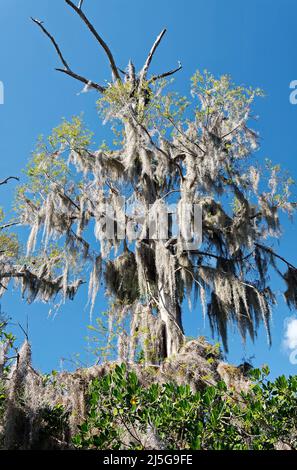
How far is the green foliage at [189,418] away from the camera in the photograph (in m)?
3.93

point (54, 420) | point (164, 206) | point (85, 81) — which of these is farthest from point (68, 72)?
point (54, 420)

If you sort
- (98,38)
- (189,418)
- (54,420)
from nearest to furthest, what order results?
(189,418) < (54,420) < (98,38)

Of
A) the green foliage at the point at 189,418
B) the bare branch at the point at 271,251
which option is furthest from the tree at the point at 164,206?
the green foliage at the point at 189,418

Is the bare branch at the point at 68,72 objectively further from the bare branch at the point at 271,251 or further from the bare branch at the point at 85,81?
the bare branch at the point at 271,251

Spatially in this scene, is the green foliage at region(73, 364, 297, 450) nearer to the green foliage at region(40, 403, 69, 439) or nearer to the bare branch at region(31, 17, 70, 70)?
Answer: the green foliage at region(40, 403, 69, 439)

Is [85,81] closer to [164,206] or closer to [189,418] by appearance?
[164,206]

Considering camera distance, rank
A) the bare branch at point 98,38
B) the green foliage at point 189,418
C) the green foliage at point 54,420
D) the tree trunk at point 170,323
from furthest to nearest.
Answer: the bare branch at point 98,38 → the tree trunk at point 170,323 → the green foliage at point 54,420 → the green foliage at point 189,418

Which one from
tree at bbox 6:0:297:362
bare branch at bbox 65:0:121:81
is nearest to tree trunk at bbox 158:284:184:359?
tree at bbox 6:0:297:362

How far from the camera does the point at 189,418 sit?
3996mm

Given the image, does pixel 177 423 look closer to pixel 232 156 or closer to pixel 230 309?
pixel 230 309

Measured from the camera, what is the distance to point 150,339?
8.21 metres

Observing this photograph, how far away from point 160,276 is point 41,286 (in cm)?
377

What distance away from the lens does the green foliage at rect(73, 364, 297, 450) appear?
3934 millimetres

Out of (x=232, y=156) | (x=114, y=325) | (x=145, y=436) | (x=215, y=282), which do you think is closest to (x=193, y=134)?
(x=232, y=156)
